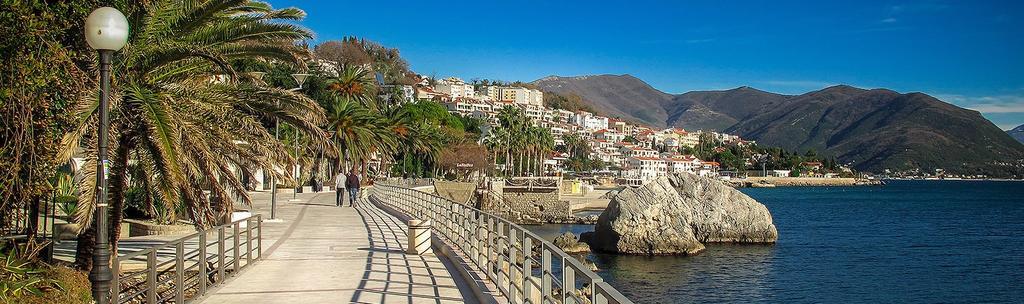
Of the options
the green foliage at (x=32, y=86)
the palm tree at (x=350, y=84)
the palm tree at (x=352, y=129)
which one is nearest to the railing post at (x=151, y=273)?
the green foliage at (x=32, y=86)

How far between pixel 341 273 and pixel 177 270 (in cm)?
398

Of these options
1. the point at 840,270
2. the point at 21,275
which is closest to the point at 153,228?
the point at 21,275

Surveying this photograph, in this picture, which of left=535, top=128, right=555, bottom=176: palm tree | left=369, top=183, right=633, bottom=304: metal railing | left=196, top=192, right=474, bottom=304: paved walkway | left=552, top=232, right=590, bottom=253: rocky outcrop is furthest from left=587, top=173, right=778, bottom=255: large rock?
left=535, top=128, right=555, bottom=176: palm tree

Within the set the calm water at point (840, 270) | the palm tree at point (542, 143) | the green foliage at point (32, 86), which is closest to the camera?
the green foliage at point (32, 86)

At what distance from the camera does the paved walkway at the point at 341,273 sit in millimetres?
11219

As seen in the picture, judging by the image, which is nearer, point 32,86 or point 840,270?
point 32,86

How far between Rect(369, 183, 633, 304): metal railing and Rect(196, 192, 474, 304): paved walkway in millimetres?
587

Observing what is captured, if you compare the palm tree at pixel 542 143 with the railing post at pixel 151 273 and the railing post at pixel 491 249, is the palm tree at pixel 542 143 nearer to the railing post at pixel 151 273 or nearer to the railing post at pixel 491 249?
the railing post at pixel 491 249

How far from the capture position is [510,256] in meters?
10.2

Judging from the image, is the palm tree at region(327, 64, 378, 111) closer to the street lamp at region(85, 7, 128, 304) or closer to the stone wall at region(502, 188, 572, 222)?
the stone wall at region(502, 188, 572, 222)

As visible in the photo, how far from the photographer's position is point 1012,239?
5366 cm

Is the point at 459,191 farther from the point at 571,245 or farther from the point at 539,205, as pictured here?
the point at 571,245

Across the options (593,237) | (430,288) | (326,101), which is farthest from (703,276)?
(326,101)

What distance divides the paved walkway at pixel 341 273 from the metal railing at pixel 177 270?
24 cm
